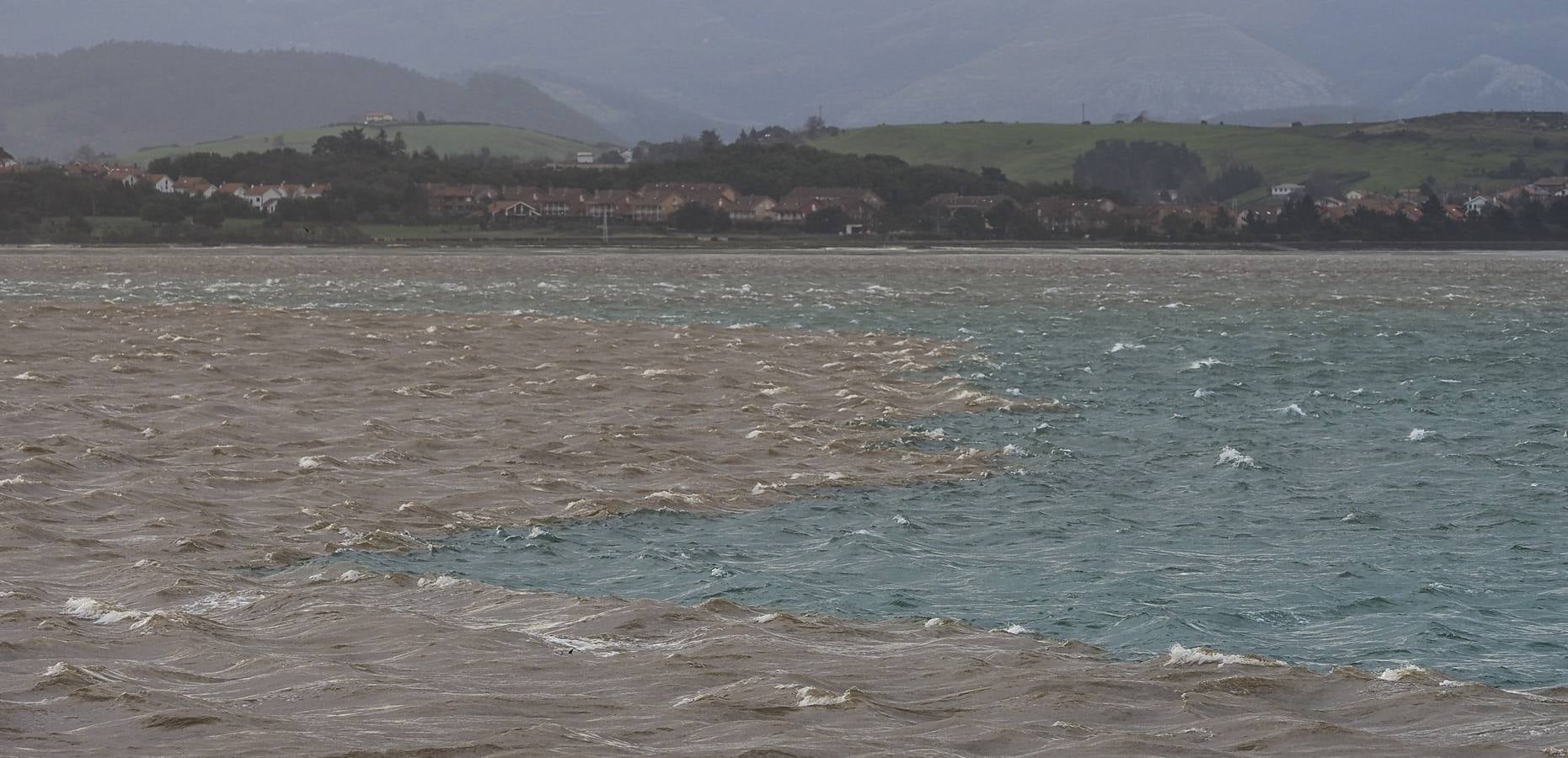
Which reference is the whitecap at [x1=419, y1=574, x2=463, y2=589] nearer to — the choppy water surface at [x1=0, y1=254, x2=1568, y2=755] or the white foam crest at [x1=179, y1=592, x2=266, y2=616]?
the choppy water surface at [x1=0, y1=254, x2=1568, y2=755]

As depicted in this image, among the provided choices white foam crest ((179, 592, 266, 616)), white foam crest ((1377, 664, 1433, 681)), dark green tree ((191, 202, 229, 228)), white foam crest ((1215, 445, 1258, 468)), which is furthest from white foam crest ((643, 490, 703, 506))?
dark green tree ((191, 202, 229, 228))

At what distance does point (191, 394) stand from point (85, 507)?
1307 cm

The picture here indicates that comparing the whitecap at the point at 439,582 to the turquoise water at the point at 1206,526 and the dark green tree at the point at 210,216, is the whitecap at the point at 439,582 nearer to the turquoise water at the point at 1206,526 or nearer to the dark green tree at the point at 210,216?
the turquoise water at the point at 1206,526

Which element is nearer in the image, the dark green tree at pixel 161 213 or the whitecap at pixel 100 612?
the whitecap at pixel 100 612

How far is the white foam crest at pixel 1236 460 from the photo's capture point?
30547mm

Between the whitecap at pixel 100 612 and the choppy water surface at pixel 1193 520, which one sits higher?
the whitecap at pixel 100 612

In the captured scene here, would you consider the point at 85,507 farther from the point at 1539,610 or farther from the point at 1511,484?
the point at 1511,484

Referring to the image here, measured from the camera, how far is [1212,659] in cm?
1684

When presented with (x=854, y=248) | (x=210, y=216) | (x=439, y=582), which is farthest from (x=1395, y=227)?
(x=439, y=582)

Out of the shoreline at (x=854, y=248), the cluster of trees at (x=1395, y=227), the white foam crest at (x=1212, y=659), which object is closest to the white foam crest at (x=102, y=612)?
the white foam crest at (x=1212, y=659)

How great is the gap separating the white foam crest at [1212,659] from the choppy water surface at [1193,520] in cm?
49

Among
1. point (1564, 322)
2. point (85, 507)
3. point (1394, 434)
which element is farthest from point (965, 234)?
point (85, 507)

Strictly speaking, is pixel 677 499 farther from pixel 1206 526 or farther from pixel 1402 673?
pixel 1402 673

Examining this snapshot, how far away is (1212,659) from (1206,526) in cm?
860
